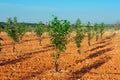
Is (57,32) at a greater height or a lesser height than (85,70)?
greater

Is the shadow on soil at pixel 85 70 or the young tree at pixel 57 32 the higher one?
the young tree at pixel 57 32

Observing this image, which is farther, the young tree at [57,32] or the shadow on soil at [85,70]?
the young tree at [57,32]

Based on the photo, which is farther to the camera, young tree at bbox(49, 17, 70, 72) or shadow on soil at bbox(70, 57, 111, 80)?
young tree at bbox(49, 17, 70, 72)

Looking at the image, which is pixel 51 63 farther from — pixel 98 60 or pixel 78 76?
pixel 78 76

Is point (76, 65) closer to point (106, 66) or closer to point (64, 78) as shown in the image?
point (106, 66)

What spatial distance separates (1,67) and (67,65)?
7494 mm

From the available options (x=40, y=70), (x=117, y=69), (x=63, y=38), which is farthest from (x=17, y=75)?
(x=117, y=69)

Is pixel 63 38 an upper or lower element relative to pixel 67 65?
upper

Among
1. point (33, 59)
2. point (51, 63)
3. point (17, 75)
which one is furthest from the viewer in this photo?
point (33, 59)

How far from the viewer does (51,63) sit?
113ft

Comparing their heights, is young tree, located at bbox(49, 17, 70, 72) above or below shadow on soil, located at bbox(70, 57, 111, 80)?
above

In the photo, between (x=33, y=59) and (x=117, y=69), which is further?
(x=33, y=59)

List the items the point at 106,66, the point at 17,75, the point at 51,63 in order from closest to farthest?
the point at 17,75, the point at 106,66, the point at 51,63

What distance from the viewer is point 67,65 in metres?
33.1
